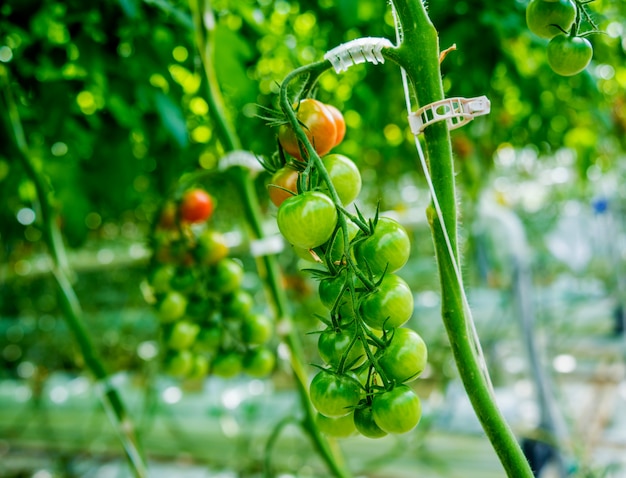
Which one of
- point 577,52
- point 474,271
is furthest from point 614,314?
point 577,52

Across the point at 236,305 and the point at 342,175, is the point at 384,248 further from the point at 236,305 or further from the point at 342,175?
the point at 236,305

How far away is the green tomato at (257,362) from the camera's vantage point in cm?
88

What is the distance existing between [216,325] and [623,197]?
331cm

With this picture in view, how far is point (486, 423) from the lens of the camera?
1.17ft

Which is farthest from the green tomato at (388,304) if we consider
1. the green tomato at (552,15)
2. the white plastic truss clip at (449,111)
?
the green tomato at (552,15)

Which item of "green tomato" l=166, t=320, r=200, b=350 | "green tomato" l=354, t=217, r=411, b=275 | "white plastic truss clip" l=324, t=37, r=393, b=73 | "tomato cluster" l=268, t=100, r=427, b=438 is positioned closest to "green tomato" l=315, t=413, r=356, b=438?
"tomato cluster" l=268, t=100, r=427, b=438

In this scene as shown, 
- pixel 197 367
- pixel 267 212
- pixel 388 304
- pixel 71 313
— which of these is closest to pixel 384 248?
pixel 388 304

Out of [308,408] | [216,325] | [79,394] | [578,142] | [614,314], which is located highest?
[578,142]

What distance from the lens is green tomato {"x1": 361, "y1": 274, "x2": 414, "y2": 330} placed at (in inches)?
14.9

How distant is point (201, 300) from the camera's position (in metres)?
0.89

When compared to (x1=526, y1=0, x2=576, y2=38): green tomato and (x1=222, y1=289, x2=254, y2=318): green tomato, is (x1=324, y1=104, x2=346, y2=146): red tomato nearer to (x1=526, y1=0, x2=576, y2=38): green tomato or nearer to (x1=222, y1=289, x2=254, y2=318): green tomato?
(x1=526, y1=0, x2=576, y2=38): green tomato

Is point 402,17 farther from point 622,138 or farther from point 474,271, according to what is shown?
point 474,271

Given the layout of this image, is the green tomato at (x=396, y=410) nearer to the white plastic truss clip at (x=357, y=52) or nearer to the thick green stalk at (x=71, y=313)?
the white plastic truss clip at (x=357, y=52)

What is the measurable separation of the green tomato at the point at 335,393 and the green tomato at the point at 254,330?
49 centimetres
